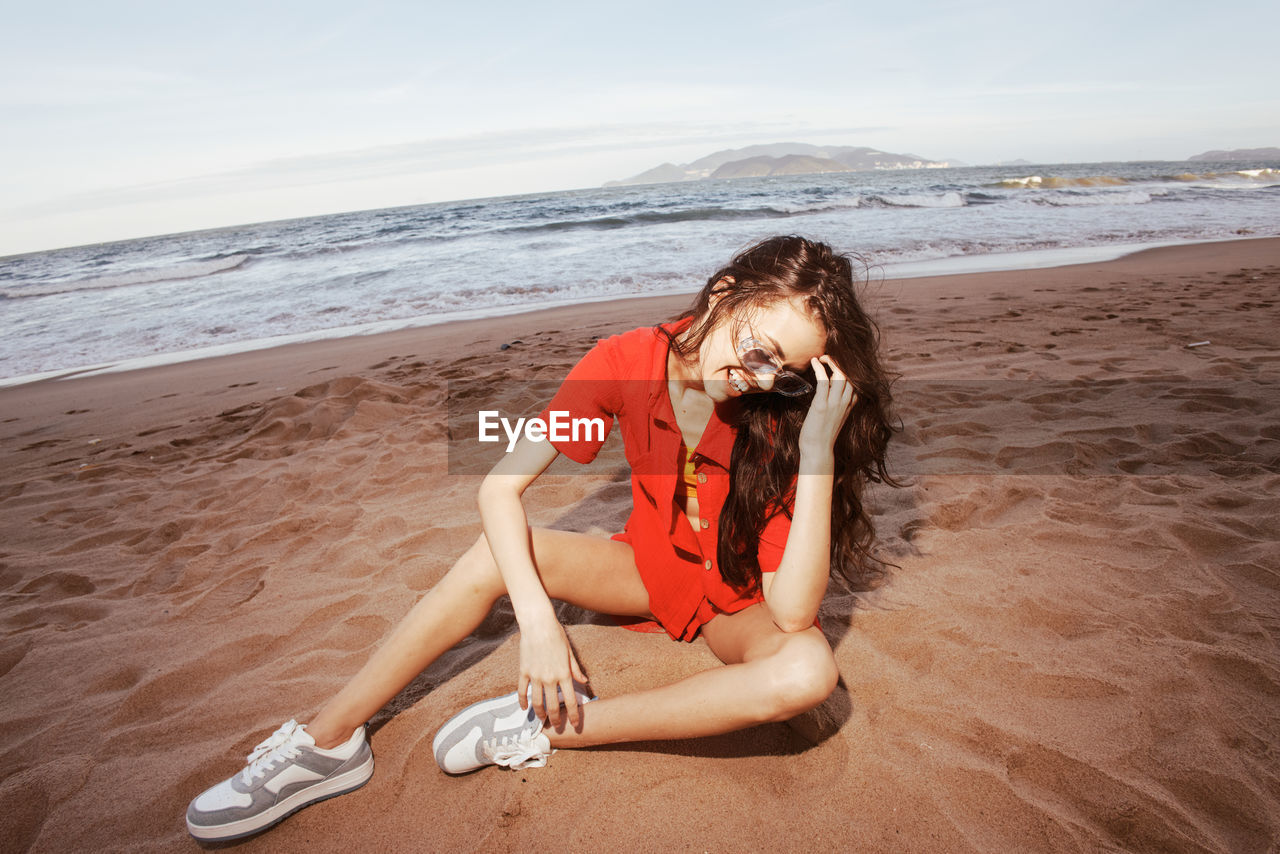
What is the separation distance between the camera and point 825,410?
5.33 feet

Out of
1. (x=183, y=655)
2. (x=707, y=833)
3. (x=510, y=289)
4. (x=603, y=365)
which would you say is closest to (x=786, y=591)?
(x=707, y=833)

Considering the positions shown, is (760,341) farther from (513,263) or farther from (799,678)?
(513,263)

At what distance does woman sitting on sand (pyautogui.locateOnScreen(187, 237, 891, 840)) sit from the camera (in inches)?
61.3

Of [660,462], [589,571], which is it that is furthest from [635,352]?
[589,571]

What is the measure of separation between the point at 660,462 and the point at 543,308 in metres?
7.14

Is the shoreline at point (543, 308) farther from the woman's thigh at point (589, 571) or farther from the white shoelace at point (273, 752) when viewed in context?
the white shoelace at point (273, 752)

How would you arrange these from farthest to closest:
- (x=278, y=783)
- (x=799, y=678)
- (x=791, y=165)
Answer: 1. (x=791, y=165)
2. (x=278, y=783)
3. (x=799, y=678)

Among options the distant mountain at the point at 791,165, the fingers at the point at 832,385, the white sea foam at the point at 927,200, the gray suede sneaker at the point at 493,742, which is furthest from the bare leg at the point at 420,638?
the distant mountain at the point at 791,165

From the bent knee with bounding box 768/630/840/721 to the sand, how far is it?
10.3 inches

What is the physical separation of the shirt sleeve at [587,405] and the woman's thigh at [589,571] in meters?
0.28

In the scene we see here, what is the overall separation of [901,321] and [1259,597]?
4461 millimetres

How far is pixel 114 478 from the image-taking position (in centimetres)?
381

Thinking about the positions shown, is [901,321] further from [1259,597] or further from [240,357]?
[240,357]

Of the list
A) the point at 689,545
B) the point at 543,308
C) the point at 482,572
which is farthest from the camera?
the point at 543,308
